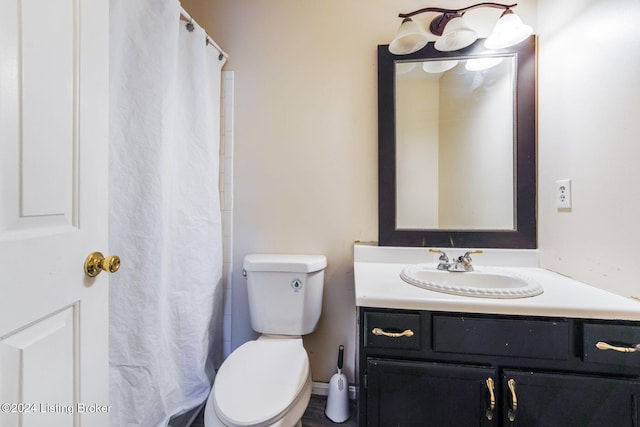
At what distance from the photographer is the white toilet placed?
83 centimetres

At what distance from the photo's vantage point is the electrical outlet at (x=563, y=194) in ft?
3.31

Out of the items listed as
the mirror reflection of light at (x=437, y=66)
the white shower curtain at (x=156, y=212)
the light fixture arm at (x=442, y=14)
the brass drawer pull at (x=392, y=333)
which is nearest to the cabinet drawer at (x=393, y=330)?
the brass drawer pull at (x=392, y=333)

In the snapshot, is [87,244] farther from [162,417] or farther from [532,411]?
[532,411]

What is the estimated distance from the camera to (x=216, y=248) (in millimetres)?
1309

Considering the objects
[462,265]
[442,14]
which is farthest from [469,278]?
[442,14]

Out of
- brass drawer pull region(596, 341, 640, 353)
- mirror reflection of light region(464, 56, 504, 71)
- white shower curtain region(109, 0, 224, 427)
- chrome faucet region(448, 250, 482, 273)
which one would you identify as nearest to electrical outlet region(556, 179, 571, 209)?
chrome faucet region(448, 250, 482, 273)

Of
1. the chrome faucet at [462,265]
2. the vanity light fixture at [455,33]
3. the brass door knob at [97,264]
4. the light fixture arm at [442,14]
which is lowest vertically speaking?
the chrome faucet at [462,265]

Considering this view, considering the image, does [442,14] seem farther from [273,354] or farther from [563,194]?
[273,354]

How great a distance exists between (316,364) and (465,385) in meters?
0.82

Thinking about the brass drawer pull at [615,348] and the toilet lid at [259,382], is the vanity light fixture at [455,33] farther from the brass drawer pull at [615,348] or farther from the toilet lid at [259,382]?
the toilet lid at [259,382]

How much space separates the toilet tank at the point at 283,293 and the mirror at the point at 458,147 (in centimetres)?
40

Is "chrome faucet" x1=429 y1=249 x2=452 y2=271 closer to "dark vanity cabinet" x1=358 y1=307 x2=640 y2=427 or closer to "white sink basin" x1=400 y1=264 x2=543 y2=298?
"white sink basin" x1=400 y1=264 x2=543 y2=298

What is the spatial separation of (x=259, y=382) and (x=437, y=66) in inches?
59.8

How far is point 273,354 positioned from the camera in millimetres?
1105
